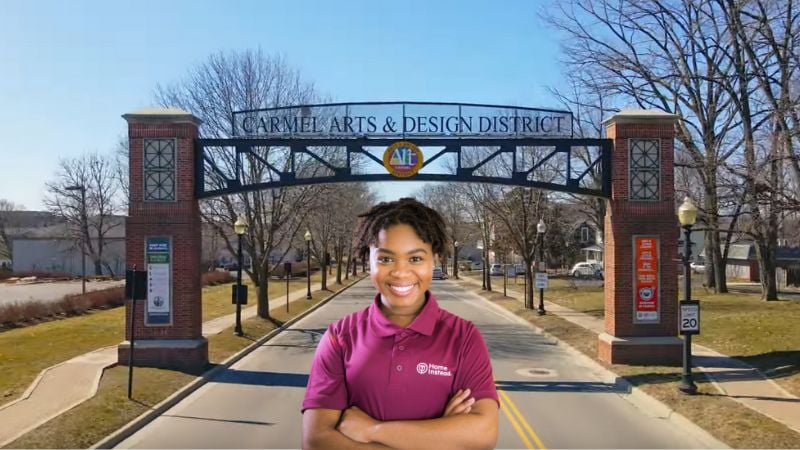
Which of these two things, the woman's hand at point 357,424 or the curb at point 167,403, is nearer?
the woman's hand at point 357,424

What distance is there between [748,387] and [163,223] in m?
12.3

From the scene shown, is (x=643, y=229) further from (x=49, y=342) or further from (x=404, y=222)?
(x=49, y=342)

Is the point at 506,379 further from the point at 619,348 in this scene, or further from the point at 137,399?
the point at 137,399

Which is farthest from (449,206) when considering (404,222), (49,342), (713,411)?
(404,222)

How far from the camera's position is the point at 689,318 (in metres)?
11.9

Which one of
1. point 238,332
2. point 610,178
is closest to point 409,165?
point 610,178

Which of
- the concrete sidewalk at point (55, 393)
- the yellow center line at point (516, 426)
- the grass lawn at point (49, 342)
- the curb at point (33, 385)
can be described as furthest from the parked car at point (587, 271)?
the curb at point (33, 385)

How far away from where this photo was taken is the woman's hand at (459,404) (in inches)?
104

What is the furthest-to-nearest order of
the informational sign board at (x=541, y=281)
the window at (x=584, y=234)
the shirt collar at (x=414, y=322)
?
the window at (x=584, y=234) → the informational sign board at (x=541, y=281) → the shirt collar at (x=414, y=322)

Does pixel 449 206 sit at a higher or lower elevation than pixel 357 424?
higher

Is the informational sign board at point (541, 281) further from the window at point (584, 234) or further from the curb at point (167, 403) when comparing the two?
the window at point (584, 234)

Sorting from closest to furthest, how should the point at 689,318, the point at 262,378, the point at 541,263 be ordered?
the point at 689,318
the point at 262,378
the point at 541,263

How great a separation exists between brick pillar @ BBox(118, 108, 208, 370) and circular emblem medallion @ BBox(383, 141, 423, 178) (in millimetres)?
4391

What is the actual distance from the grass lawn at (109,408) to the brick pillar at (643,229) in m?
9.32
